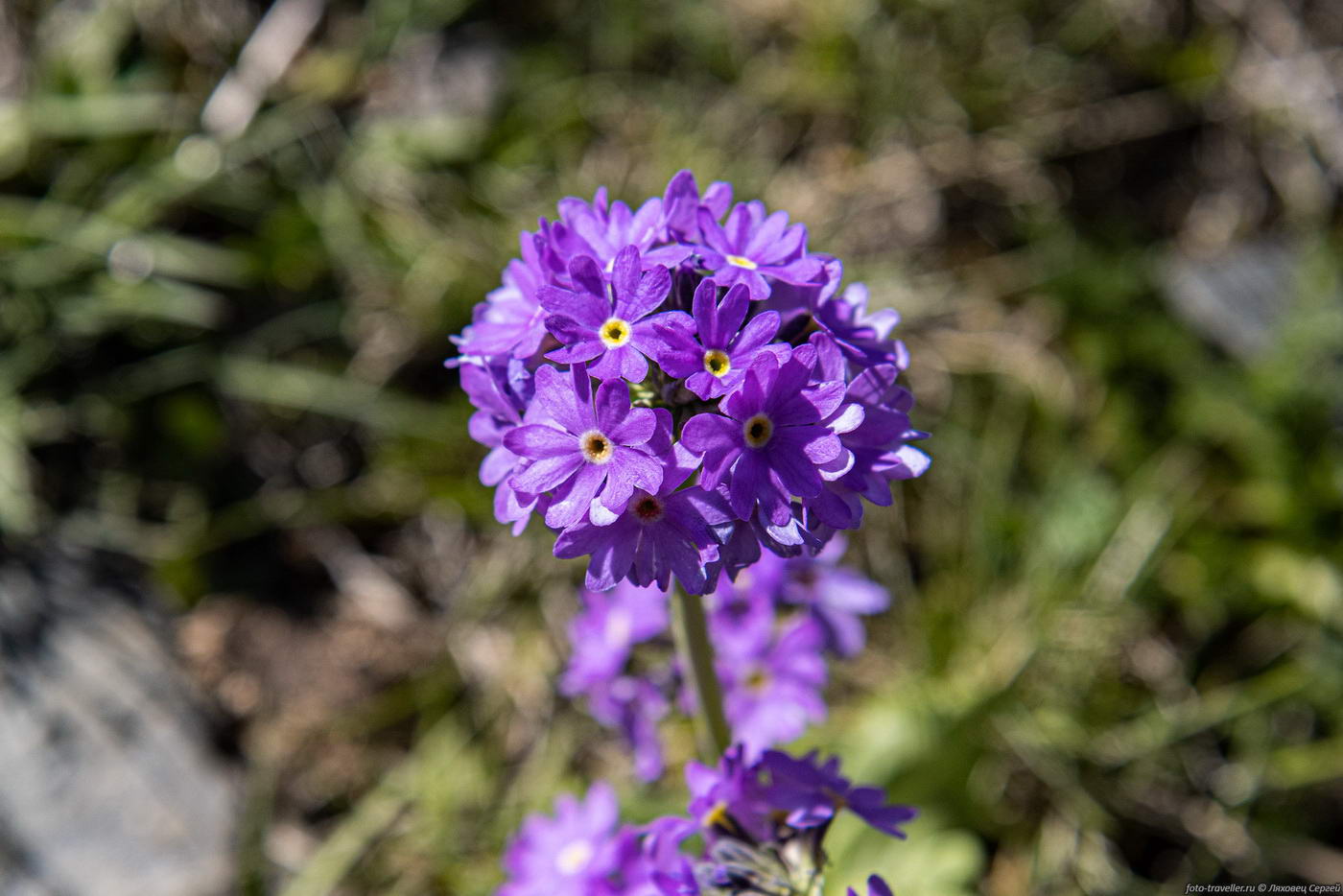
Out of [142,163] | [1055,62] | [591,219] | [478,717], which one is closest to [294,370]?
[142,163]

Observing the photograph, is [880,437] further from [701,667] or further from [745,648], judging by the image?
[745,648]

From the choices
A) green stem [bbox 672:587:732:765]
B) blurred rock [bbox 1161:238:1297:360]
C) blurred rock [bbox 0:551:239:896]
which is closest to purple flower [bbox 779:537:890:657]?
green stem [bbox 672:587:732:765]

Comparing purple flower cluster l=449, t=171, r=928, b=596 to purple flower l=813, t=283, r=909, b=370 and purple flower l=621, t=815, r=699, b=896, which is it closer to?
purple flower l=813, t=283, r=909, b=370

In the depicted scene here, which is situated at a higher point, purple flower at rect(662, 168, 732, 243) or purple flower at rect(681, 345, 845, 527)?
purple flower at rect(662, 168, 732, 243)

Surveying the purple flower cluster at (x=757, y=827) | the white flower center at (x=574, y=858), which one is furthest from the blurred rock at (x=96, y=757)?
the purple flower cluster at (x=757, y=827)

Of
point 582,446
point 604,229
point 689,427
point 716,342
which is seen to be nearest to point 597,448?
point 582,446
